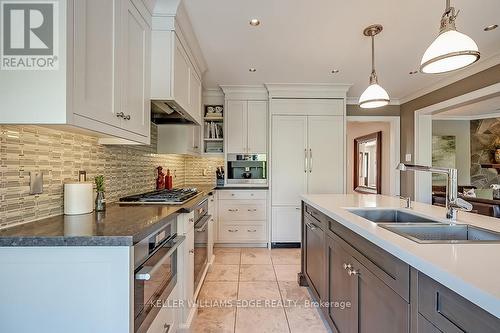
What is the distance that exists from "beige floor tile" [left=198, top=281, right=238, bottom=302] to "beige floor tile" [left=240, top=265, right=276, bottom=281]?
0.21 metres

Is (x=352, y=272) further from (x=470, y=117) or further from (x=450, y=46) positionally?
(x=470, y=117)

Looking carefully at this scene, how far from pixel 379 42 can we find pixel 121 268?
115 inches

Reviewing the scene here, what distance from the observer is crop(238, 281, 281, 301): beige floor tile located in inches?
95.1

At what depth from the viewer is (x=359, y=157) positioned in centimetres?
729

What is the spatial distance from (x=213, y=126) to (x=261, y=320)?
9.45ft

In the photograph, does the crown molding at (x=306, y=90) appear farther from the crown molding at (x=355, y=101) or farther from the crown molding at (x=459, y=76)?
the crown molding at (x=459, y=76)

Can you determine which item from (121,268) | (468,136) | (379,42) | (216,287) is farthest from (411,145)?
(121,268)

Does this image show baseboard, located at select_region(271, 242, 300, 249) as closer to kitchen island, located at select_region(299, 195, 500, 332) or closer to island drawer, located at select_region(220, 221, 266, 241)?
island drawer, located at select_region(220, 221, 266, 241)

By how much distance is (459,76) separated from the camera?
135 inches

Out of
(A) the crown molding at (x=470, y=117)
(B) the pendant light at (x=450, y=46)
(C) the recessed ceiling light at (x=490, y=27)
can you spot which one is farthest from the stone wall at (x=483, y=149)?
(B) the pendant light at (x=450, y=46)

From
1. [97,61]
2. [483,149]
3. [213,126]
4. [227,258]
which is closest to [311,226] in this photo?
[227,258]

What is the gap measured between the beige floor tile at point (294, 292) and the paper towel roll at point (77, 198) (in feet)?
5.90

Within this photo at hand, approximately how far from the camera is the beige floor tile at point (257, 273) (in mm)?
2826

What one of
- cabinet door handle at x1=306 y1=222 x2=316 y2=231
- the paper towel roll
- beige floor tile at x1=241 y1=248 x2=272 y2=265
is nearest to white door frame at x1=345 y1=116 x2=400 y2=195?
beige floor tile at x1=241 y1=248 x2=272 y2=265
